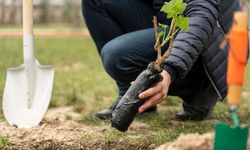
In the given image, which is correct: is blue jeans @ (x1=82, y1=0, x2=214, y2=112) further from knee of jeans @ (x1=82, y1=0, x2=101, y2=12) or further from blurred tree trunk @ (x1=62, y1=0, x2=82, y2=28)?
blurred tree trunk @ (x1=62, y1=0, x2=82, y2=28)

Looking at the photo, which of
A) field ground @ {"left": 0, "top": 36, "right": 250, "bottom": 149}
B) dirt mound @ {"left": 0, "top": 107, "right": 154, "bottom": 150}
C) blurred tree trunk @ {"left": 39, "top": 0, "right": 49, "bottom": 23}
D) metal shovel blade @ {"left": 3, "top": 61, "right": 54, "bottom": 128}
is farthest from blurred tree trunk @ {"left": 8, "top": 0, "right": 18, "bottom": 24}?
dirt mound @ {"left": 0, "top": 107, "right": 154, "bottom": 150}

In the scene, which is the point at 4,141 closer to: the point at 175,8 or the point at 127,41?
the point at 127,41

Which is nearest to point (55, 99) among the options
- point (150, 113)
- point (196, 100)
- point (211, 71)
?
point (150, 113)

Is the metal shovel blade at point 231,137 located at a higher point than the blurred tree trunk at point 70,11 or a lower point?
higher

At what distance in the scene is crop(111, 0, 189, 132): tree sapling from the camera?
1.79 m

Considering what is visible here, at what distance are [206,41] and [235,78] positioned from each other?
3.01ft

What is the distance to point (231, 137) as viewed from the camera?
4.32 ft

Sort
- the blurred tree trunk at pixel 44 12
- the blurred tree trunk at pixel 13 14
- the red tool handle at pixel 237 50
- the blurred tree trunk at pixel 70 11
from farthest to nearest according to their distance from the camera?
the blurred tree trunk at pixel 44 12, the blurred tree trunk at pixel 70 11, the blurred tree trunk at pixel 13 14, the red tool handle at pixel 237 50

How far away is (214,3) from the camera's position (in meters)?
2.16

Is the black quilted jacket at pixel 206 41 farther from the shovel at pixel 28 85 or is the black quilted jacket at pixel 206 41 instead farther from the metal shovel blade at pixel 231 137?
the shovel at pixel 28 85

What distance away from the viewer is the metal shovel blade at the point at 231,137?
4.30ft

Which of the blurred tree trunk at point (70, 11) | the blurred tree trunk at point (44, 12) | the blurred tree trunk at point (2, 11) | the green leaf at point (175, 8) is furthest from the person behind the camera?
the blurred tree trunk at point (44, 12)

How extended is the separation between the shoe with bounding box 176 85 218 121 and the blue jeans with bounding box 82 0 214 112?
30 mm

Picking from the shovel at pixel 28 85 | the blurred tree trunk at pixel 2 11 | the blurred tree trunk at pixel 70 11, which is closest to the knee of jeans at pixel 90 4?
the shovel at pixel 28 85
